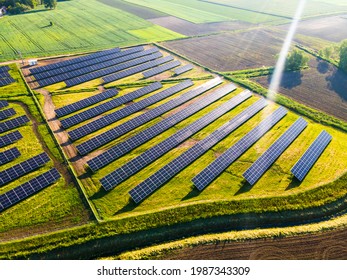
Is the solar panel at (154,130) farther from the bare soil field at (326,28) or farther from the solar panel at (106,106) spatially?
the bare soil field at (326,28)

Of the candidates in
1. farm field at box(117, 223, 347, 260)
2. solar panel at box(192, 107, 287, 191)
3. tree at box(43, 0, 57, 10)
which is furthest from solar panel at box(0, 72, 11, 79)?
tree at box(43, 0, 57, 10)

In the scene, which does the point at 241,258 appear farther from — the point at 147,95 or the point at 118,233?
the point at 147,95

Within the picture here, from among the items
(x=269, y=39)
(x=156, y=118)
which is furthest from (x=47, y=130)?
(x=269, y=39)

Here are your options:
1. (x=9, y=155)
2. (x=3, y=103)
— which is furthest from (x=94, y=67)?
(x=9, y=155)

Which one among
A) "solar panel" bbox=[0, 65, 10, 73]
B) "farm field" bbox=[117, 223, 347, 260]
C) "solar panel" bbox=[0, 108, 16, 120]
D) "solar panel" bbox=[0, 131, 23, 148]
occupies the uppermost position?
"solar panel" bbox=[0, 65, 10, 73]

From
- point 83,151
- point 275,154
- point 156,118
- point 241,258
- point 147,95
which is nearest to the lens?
point 241,258

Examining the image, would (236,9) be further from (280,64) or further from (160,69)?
(160,69)

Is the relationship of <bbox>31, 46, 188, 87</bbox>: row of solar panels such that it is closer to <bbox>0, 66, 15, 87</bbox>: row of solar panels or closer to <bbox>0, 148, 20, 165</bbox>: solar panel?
<bbox>0, 66, 15, 87</bbox>: row of solar panels
